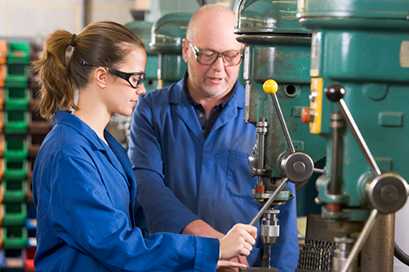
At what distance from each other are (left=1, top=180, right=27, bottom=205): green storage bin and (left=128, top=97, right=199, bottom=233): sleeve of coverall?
3914 millimetres

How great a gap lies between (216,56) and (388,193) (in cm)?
141

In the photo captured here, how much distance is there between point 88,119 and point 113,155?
0.40ft

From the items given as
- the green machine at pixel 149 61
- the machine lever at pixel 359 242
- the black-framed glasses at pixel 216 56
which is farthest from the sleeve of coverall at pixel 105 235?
the green machine at pixel 149 61

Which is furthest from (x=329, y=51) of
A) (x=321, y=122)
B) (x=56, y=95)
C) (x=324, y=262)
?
(x=56, y=95)

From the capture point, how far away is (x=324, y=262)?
266cm

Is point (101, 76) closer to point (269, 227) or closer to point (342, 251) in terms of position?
point (269, 227)

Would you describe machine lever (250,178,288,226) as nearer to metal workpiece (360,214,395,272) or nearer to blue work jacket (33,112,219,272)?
blue work jacket (33,112,219,272)

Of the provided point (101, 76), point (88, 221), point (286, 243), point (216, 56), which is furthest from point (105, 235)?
point (216, 56)

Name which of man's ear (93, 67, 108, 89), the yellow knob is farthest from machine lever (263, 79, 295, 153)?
man's ear (93, 67, 108, 89)

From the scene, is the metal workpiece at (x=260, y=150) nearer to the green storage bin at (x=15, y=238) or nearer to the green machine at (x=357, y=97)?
the green machine at (x=357, y=97)

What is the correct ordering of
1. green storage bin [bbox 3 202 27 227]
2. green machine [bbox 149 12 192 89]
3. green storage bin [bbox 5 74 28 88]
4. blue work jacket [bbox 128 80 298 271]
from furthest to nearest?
green storage bin [bbox 3 202 27 227], green storage bin [bbox 5 74 28 88], green machine [bbox 149 12 192 89], blue work jacket [bbox 128 80 298 271]

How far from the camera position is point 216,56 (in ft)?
11.0

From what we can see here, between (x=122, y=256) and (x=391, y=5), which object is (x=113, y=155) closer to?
(x=122, y=256)

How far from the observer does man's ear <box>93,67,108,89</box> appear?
275 centimetres
